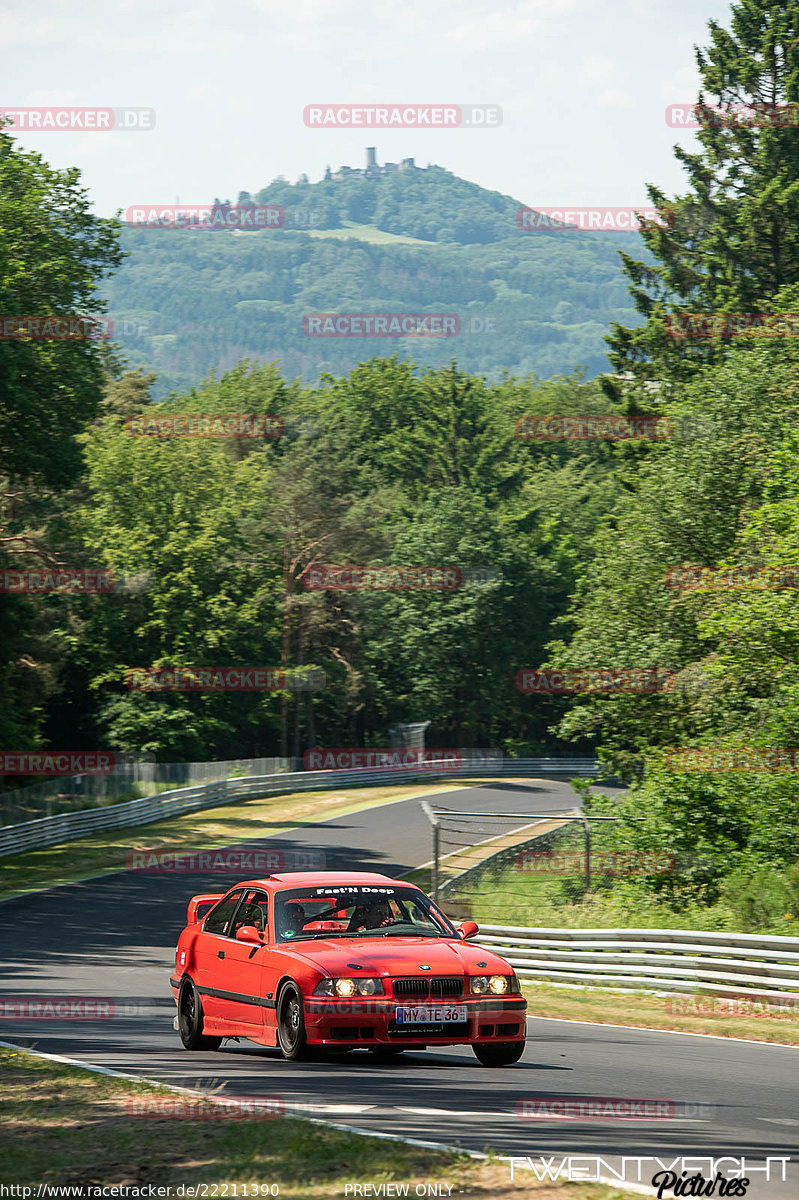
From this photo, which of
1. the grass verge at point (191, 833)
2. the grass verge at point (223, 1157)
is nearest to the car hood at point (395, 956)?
the grass verge at point (223, 1157)

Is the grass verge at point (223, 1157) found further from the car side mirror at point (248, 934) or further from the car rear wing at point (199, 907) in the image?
the car rear wing at point (199, 907)

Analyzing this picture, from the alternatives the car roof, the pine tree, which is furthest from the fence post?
the pine tree

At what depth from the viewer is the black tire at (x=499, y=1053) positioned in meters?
10.7

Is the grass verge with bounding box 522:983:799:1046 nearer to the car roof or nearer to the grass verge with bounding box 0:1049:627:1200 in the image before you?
the car roof

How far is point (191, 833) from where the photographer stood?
45719 mm

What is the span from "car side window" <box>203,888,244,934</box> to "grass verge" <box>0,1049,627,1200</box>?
3.58 meters

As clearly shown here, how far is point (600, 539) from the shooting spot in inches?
1678

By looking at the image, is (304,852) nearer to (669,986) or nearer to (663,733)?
(663,733)

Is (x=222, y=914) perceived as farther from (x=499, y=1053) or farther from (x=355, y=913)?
(x=499, y=1053)

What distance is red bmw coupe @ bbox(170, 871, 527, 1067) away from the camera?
10016 millimetres

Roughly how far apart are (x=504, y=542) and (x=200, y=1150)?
7121cm

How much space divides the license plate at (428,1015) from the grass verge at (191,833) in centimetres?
2507

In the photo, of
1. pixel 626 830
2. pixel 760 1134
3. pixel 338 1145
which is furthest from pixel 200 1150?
pixel 626 830

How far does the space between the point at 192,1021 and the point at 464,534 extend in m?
64.5
